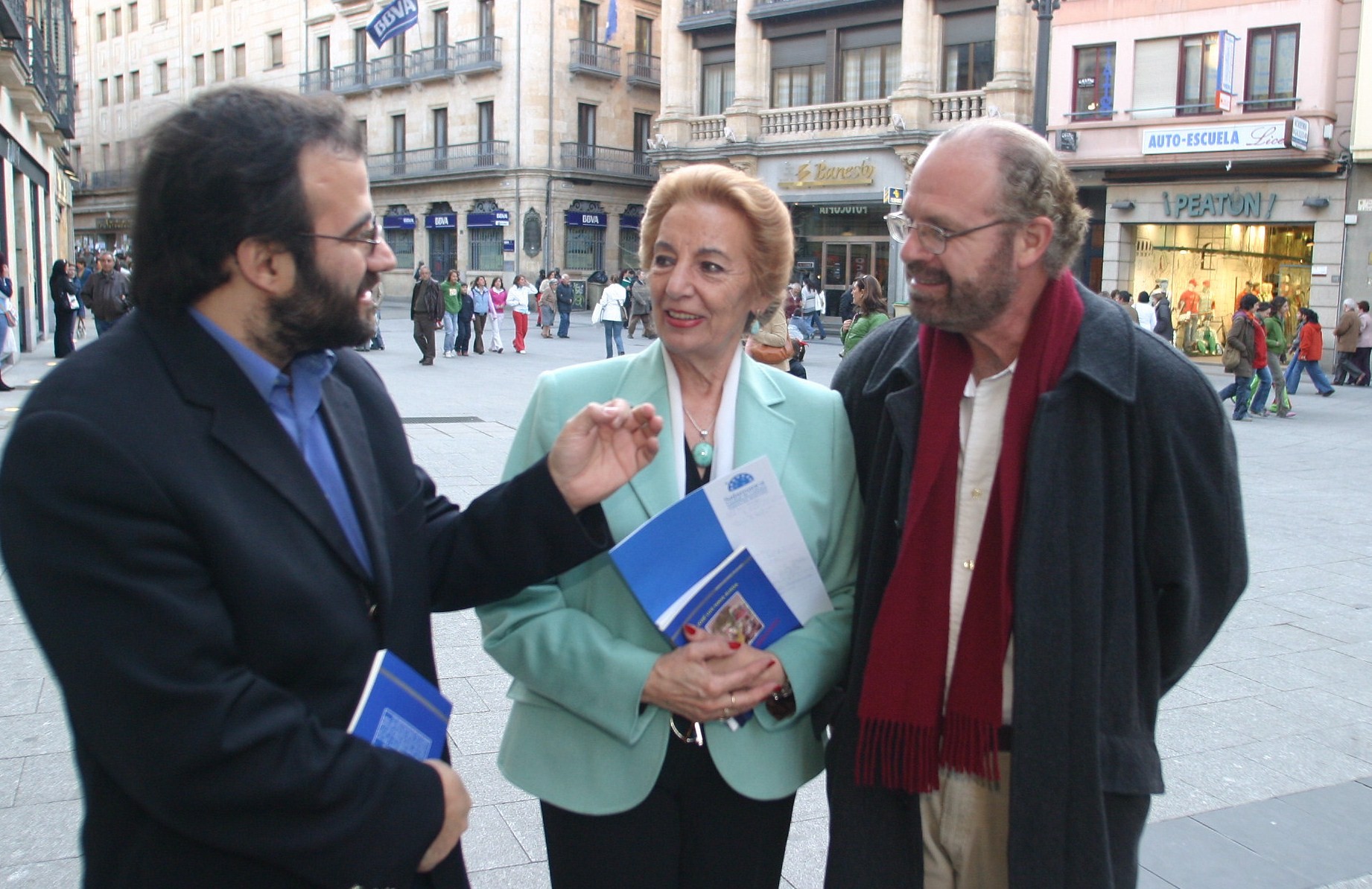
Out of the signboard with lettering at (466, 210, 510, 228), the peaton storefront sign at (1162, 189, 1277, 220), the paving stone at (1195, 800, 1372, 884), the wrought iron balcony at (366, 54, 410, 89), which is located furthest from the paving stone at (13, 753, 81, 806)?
the wrought iron balcony at (366, 54, 410, 89)

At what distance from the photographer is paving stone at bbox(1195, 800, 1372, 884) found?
335 cm

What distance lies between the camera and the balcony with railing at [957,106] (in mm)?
27578

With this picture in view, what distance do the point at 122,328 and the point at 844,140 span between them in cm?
2990

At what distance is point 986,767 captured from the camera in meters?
2.10

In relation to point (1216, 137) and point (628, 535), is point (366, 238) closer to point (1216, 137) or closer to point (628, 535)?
point (628, 535)

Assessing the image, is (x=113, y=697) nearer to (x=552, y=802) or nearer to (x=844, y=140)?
(x=552, y=802)

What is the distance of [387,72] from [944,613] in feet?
147

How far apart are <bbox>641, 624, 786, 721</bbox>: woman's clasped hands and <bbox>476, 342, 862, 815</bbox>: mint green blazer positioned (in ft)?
0.13

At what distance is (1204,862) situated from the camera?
3.39 metres

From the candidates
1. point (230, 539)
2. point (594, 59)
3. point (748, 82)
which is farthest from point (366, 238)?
point (594, 59)

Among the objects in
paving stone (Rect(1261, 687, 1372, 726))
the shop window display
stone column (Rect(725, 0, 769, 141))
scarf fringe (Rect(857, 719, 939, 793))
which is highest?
stone column (Rect(725, 0, 769, 141))

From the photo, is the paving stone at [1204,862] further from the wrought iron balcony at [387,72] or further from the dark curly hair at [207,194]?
the wrought iron balcony at [387,72]

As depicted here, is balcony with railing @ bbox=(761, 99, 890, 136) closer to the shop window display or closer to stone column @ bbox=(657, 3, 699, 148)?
stone column @ bbox=(657, 3, 699, 148)

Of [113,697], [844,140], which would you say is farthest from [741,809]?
[844,140]
